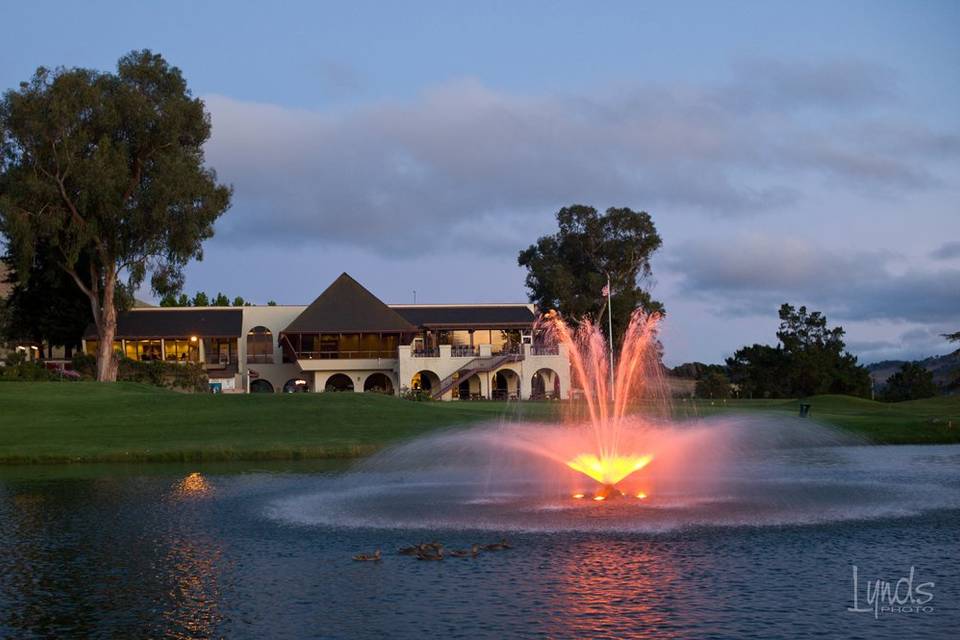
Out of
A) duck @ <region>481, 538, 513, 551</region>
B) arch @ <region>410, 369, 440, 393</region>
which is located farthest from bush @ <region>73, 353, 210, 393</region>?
duck @ <region>481, 538, 513, 551</region>

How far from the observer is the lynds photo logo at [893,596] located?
16156mm

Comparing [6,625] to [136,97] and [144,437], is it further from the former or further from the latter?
[136,97]

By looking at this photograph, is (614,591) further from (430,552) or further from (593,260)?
(593,260)

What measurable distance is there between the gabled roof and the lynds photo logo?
73.8 m

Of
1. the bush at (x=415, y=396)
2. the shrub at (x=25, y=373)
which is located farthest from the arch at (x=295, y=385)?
the shrub at (x=25, y=373)

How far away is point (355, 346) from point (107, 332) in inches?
897

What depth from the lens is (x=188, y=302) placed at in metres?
156

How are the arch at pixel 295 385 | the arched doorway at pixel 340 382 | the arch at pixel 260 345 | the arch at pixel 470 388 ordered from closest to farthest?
the arch at pixel 470 388, the arched doorway at pixel 340 382, the arch at pixel 295 385, the arch at pixel 260 345

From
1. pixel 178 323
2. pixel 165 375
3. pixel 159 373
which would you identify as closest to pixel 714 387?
pixel 165 375

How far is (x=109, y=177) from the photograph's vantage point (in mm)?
71125

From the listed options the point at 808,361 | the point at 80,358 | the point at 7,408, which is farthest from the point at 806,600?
the point at 808,361

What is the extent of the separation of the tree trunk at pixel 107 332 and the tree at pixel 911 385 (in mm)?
70428

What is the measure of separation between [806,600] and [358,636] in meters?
7.20

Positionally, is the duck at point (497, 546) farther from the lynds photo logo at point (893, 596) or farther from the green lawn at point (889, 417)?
the green lawn at point (889, 417)
